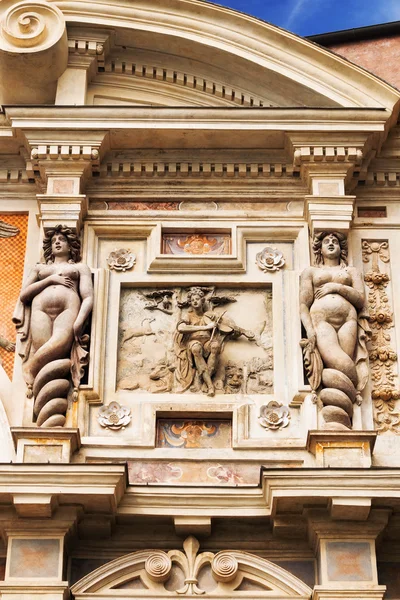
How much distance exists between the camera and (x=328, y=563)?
11.4m

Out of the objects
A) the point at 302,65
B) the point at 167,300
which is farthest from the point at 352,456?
the point at 302,65

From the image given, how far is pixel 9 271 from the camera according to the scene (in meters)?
13.3

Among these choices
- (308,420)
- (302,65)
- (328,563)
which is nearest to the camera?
(328,563)

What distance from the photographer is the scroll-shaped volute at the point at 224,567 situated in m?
11.5

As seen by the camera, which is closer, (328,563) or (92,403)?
(328,563)

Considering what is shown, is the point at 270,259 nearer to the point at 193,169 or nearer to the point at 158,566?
the point at 193,169

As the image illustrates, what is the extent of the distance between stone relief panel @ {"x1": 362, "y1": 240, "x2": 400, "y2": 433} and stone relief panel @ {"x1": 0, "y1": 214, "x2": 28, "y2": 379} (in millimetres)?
2838

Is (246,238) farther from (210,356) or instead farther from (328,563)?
(328,563)

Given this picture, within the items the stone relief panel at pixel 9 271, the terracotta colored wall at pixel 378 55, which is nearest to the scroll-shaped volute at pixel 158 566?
the stone relief panel at pixel 9 271

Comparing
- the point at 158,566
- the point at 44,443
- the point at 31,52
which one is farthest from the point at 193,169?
the point at 158,566

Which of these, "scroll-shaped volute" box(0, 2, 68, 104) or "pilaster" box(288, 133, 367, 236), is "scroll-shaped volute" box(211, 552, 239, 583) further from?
"scroll-shaped volute" box(0, 2, 68, 104)

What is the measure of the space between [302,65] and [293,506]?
4.21 m

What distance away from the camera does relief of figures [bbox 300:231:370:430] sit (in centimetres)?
1215

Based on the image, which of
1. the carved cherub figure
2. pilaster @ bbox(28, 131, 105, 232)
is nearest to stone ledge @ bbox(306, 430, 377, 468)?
the carved cherub figure
